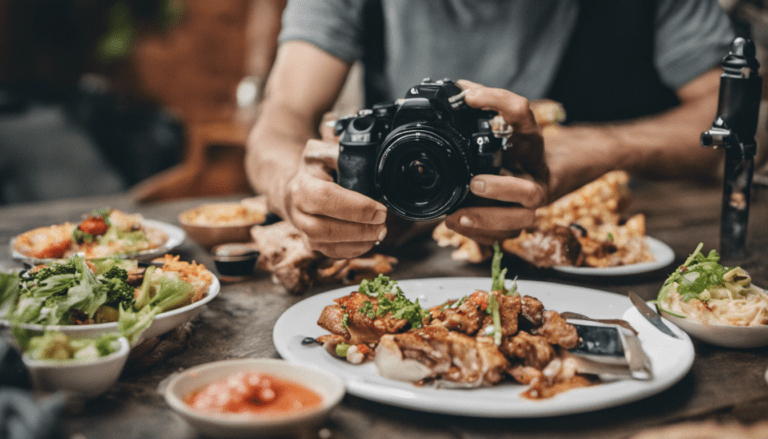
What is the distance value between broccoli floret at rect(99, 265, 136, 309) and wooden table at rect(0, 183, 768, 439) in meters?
0.11

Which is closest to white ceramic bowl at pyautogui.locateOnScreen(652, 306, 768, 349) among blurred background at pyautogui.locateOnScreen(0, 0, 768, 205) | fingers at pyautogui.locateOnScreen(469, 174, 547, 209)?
fingers at pyautogui.locateOnScreen(469, 174, 547, 209)

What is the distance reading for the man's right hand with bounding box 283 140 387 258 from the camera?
3.55 feet

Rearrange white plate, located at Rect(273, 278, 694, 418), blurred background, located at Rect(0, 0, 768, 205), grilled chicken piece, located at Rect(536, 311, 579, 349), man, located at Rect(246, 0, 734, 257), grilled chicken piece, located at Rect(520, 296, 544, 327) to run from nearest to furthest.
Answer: white plate, located at Rect(273, 278, 694, 418)
grilled chicken piece, located at Rect(536, 311, 579, 349)
grilled chicken piece, located at Rect(520, 296, 544, 327)
man, located at Rect(246, 0, 734, 257)
blurred background, located at Rect(0, 0, 768, 205)

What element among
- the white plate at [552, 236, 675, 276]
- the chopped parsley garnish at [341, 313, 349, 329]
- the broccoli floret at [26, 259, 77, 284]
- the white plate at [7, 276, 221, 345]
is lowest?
the white plate at [552, 236, 675, 276]

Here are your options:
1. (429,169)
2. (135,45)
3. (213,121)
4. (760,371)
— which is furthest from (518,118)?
(135,45)

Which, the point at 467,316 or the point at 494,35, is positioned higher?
the point at 494,35

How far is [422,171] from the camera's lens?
1.05 meters

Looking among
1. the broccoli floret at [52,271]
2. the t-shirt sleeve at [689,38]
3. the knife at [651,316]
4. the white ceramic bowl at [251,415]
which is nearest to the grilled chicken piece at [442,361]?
the white ceramic bowl at [251,415]

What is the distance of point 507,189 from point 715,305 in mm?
396

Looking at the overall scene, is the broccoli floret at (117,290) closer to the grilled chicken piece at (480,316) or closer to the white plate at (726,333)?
the grilled chicken piece at (480,316)

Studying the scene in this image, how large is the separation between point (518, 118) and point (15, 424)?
914 millimetres

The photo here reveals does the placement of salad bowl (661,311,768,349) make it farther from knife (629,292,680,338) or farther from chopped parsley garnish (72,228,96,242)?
chopped parsley garnish (72,228,96,242)

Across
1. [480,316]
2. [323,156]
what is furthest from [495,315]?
[323,156]

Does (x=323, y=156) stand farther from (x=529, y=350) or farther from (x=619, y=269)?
(x=619, y=269)
